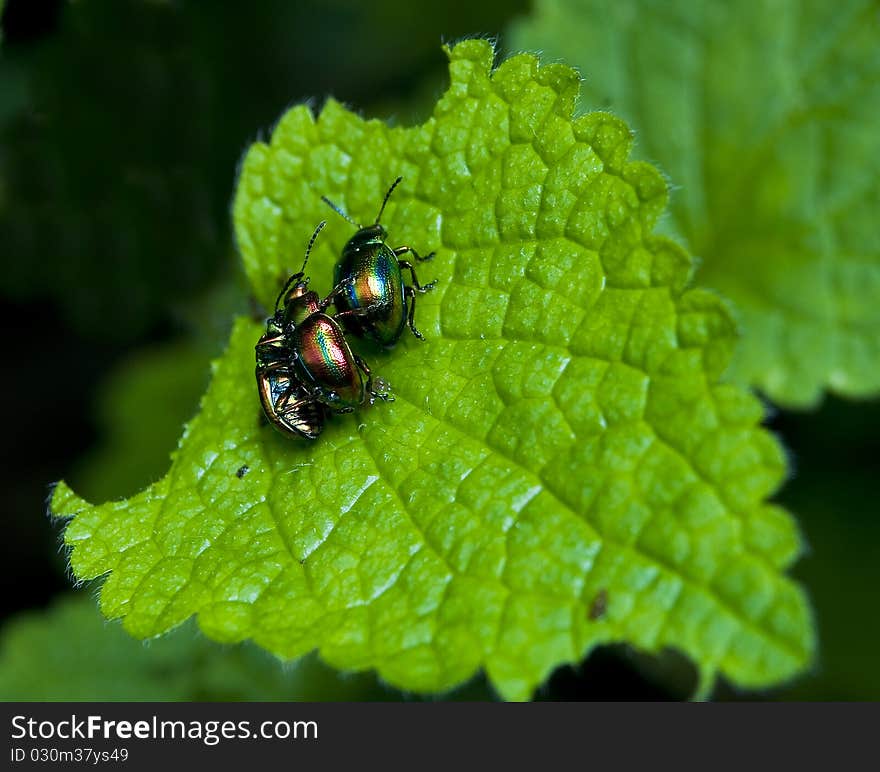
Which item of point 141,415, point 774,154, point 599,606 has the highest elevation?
point 141,415

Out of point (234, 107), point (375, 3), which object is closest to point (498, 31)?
point (375, 3)

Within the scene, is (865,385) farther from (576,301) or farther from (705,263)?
(576,301)

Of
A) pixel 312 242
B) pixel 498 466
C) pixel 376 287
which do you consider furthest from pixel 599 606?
pixel 312 242

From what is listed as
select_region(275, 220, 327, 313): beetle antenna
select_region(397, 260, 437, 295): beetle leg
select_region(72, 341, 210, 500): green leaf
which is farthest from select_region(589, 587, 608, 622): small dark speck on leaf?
select_region(72, 341, 210, 500): green leaf

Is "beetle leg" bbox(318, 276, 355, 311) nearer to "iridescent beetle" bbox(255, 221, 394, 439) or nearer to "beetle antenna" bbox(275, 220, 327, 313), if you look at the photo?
"iridescent beetle" bbox(255, 221, 394, 439)

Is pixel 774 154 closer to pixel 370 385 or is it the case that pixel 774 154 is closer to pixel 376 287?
pixel 376 287

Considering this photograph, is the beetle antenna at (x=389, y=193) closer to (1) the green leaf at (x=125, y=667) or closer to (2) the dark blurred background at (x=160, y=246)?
(2) the dark blurred background at (x=160, y=246)
